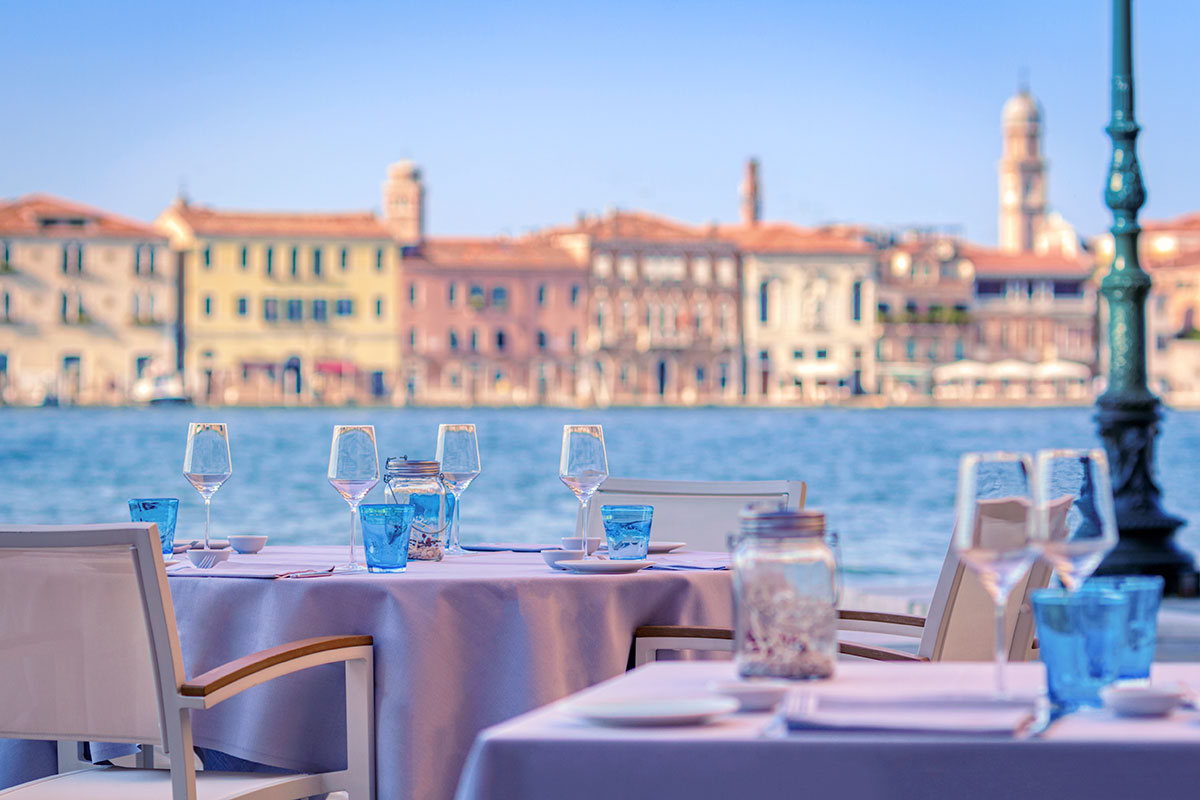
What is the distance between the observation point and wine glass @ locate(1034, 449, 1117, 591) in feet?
4.18

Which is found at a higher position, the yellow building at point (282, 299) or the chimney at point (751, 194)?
the chimney at point (751, 194)

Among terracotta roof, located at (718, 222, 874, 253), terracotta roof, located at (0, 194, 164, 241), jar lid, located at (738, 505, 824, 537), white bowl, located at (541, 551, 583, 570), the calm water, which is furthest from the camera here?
terracotta roof, located at (718, 222, 874, 253)

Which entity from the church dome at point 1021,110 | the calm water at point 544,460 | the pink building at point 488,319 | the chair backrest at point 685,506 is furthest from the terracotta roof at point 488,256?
the chair backrest at point 685,506

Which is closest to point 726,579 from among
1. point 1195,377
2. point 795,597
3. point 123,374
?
point 795,597

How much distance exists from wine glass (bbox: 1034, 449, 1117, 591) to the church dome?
84168mm

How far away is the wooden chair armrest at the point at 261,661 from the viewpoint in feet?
6.53

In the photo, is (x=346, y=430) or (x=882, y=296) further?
(x=882, y=296)

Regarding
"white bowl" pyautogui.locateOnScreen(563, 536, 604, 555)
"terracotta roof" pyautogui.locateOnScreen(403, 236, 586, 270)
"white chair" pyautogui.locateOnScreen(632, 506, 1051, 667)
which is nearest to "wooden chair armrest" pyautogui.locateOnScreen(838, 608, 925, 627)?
"white chair" pyautogui.locateOnScreen(632, 506, 1051, 667)

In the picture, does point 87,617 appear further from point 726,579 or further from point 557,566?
point 726,579

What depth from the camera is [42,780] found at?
2221mm

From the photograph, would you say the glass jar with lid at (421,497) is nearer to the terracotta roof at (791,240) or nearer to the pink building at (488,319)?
the pink building at (488,319)

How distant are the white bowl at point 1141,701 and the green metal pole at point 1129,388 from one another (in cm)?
521

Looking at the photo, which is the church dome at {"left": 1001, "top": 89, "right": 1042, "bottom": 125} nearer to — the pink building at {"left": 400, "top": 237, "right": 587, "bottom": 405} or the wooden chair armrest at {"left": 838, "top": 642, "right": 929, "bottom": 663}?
the pink building at {"left": 400, "top": 237, "right": 587, "bottom": 405}

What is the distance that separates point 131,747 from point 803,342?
60730mm
